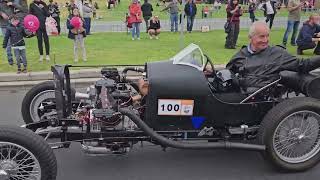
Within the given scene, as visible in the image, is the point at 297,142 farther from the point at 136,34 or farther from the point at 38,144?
the point at 136,34

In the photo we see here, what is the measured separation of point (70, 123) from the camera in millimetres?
4316

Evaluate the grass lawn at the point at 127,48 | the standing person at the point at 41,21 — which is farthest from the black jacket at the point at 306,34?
the standing person at the point at 41,21

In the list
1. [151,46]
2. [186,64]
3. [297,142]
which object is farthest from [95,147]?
[151,46]

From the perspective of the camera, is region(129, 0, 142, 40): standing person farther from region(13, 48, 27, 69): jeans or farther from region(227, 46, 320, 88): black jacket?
region(227, 46, 320, 88): black jacket

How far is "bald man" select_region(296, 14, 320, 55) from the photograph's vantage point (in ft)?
37.0

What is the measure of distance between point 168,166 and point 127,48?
7.88 metres

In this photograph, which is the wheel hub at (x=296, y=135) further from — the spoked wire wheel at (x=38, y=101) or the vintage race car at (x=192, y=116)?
the spoked wire wheel at (x=38, y=101)

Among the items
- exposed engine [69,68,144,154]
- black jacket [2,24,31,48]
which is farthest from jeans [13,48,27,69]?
exposed engine [69,68,144,154]

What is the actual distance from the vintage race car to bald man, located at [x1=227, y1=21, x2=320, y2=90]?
89 mm

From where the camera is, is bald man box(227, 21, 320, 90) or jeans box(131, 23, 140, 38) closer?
bald man box(227, 21, 320, 90)

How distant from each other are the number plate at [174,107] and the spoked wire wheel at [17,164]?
135 centimetres

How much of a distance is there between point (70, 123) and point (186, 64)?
1.38 meters

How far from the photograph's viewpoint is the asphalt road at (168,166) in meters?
4.48

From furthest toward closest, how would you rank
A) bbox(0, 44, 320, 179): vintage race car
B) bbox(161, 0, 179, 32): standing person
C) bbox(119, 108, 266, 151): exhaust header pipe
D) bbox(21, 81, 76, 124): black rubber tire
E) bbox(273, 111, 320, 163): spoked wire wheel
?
bbox(161, 0, 179, 32): standing person
bbox(21, 81, 76, 124): black rubber tire
bbox(273, 111, 320, 163): spoked wire wheel
bbox(0, 44, 320, 179): vintage race car
bbox(119, 108, 266, 151): exhaust header pipe
